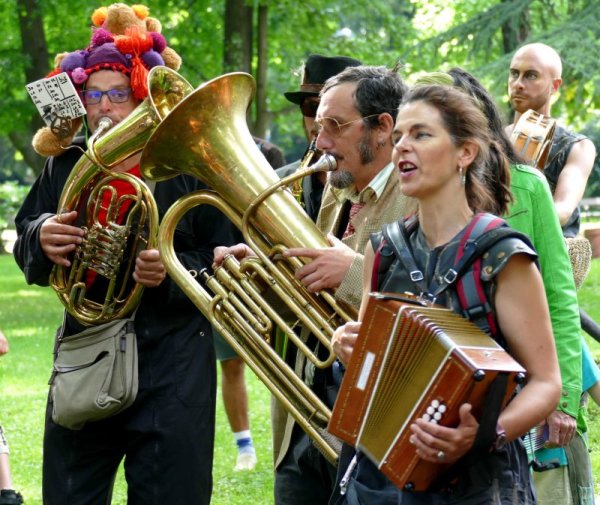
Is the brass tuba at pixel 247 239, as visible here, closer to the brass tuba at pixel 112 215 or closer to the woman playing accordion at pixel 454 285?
the brass tuba at pixel 112 215

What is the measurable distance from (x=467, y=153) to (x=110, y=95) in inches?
72.4

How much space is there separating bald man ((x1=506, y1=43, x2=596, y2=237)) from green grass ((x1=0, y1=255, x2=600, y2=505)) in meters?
1.86

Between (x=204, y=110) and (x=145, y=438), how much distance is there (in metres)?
1.22

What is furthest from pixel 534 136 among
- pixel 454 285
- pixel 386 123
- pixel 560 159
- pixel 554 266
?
pixel 454 285

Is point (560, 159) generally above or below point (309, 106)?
below

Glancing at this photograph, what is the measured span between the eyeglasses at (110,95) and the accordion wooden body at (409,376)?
6.35 ft

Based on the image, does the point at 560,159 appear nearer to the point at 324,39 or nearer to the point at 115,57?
the point at 115,57

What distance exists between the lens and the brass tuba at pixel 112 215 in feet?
14.3

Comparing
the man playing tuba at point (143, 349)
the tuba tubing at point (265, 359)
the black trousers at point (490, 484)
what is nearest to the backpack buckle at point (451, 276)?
the black trousers at point (490, 484)

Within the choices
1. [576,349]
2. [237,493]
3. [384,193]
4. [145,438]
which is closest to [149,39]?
[384,193]

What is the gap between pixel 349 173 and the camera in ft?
13.5

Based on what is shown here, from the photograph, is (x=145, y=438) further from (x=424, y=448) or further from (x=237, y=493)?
(x=237, y=493)

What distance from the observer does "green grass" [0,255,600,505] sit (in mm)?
7145

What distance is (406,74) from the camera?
70.8ft
